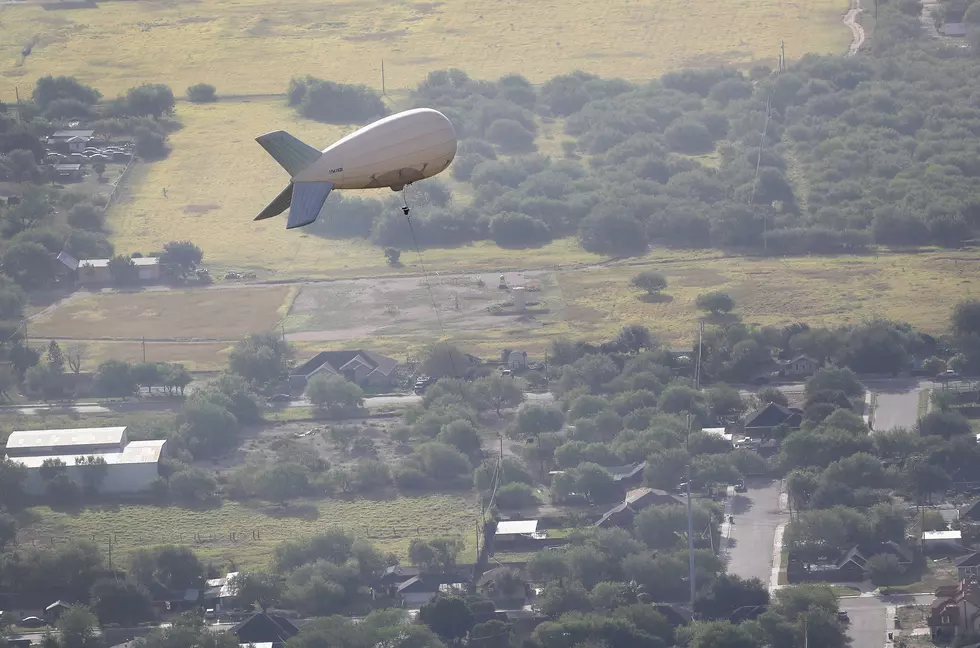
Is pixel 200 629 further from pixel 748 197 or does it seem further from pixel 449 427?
pixel 748 197

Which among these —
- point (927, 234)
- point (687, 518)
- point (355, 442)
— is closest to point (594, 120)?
point (927, 234)

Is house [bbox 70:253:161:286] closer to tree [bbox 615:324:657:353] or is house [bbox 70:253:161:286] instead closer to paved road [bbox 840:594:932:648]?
tree [bbox 615:324:657:353]

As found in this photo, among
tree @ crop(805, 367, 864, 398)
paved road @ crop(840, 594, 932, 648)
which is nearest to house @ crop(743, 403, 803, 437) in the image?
tree @ crop(805, 367, 864, 398)

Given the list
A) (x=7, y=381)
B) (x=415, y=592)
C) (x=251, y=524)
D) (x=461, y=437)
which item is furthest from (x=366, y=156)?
(x=7, y=381)

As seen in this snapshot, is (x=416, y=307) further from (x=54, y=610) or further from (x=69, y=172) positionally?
(x=54, y=610)

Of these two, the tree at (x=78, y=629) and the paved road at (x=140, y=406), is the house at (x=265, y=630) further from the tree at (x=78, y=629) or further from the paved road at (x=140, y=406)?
the paved road at (x=140, y=406)

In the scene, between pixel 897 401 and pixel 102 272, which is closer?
pixel 897 401

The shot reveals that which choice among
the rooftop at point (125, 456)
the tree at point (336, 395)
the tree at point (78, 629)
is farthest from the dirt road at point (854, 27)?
the tree at point (78, 629)
